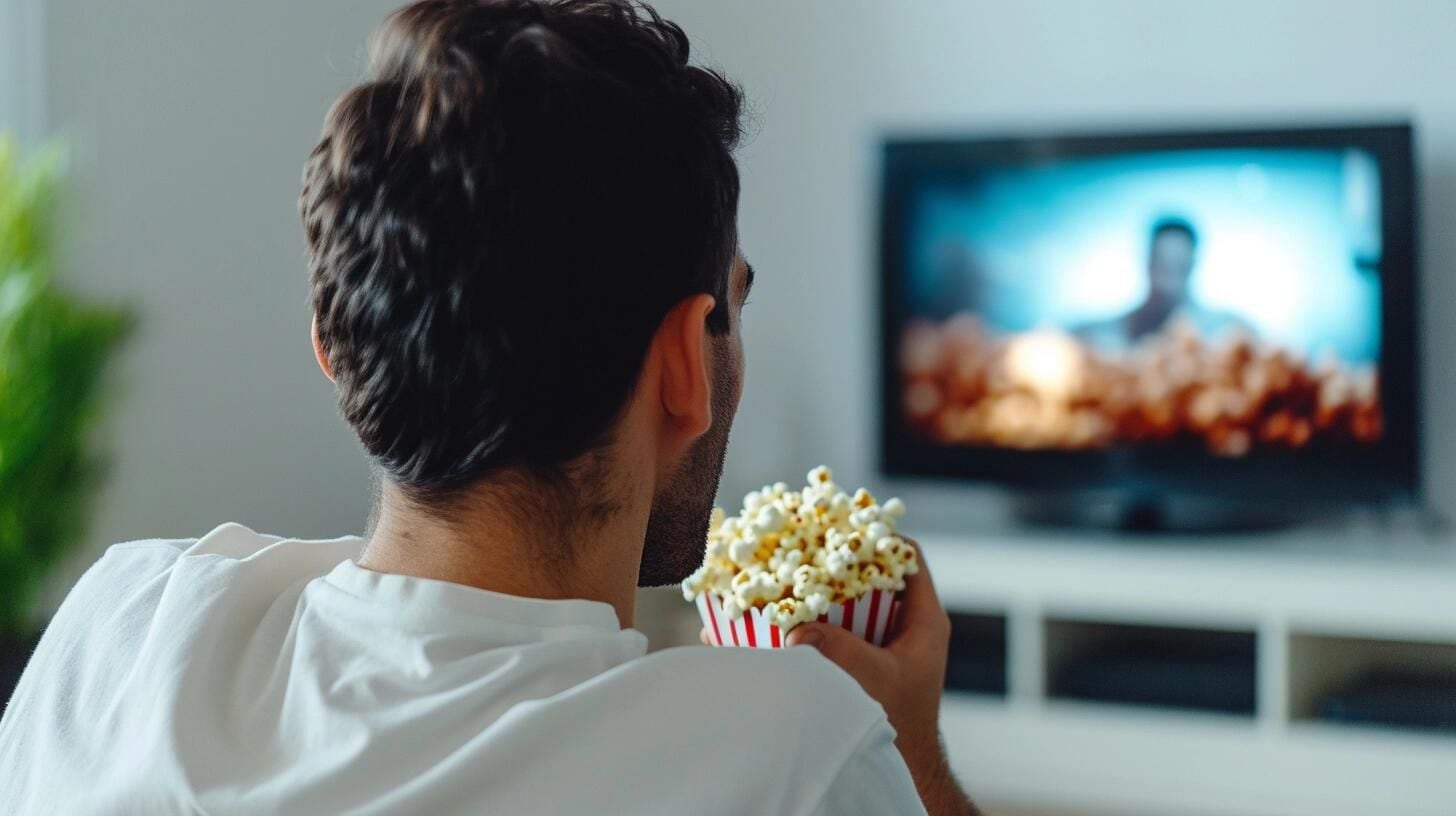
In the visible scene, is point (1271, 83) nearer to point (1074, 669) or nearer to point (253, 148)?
point (1074, 669)

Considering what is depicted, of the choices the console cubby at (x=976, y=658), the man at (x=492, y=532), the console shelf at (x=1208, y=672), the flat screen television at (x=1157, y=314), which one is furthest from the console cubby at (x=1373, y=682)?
the man at (x=492, y=532)

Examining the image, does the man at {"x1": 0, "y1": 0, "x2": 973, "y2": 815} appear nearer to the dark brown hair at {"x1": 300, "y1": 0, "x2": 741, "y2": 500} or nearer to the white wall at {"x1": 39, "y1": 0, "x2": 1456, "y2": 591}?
the dark brown hair at {"x1": 300, "y1": 0, "x2": 741, "y2": 500}

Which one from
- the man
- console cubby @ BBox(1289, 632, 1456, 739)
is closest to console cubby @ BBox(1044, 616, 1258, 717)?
console cubby @ BBox(1289, 632, 1456, 739)

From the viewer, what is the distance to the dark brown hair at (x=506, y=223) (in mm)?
800

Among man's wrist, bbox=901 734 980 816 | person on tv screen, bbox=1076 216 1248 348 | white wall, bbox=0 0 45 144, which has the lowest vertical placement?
man's wrist, bbox=901 734 980 816

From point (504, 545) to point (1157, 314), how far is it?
110 inches

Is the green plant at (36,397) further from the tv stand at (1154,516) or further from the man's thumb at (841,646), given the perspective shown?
the man's thumb at (841,646)

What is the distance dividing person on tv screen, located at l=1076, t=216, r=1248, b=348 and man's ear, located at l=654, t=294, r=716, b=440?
2.68 meters

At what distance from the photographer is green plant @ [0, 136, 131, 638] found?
2.75m

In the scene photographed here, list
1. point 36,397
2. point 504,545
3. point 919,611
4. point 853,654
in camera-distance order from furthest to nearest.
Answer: point 36,397, point 919,611, point 853,654, point 504,545

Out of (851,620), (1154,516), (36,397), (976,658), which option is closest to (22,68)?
(36,397)

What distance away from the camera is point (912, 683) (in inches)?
40.2

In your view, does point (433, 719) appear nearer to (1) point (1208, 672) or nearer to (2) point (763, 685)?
(2) point (763, 685)

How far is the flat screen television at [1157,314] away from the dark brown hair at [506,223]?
2.71m
